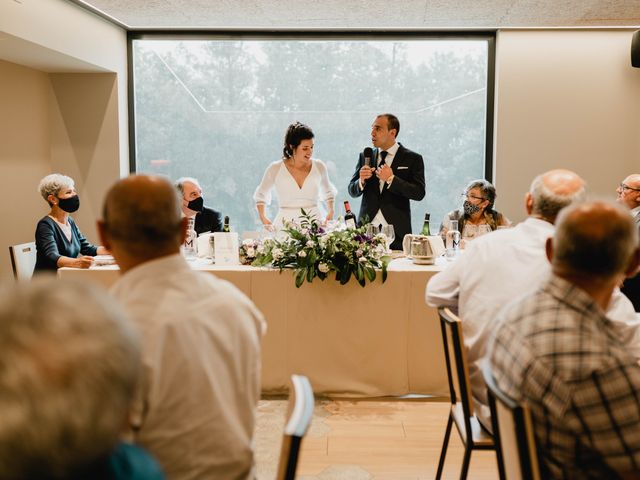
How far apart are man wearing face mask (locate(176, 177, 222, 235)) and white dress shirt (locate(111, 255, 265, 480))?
3.10 metres

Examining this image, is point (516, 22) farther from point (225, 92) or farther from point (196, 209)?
point (196, 209)

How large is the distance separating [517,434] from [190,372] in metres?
0.71

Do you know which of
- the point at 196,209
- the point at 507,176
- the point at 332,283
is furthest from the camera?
the point at 507,176

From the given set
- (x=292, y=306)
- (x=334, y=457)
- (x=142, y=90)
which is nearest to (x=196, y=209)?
(x=292, y=306)

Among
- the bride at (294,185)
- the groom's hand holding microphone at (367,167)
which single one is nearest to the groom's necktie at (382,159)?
the groom's hand holding microphone at (367,167)

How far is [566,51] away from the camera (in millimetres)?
6148

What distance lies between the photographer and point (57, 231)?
14.0 ft

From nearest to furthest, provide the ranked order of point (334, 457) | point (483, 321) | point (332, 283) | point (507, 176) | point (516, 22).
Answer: point (483, 321), point (334, 457), point (332, 283), point (516, 22), point (507, 176)

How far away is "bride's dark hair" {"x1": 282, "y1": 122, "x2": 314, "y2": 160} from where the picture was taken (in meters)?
4.81

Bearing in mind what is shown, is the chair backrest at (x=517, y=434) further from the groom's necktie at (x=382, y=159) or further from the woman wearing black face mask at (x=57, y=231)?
the groom's necktie at (x=382, y=159)

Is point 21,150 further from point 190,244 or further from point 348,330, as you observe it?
point 348,330

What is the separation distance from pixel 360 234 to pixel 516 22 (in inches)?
124

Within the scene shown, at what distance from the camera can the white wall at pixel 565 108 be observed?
6137 mm

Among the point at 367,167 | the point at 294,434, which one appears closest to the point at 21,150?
the point at 367,167
